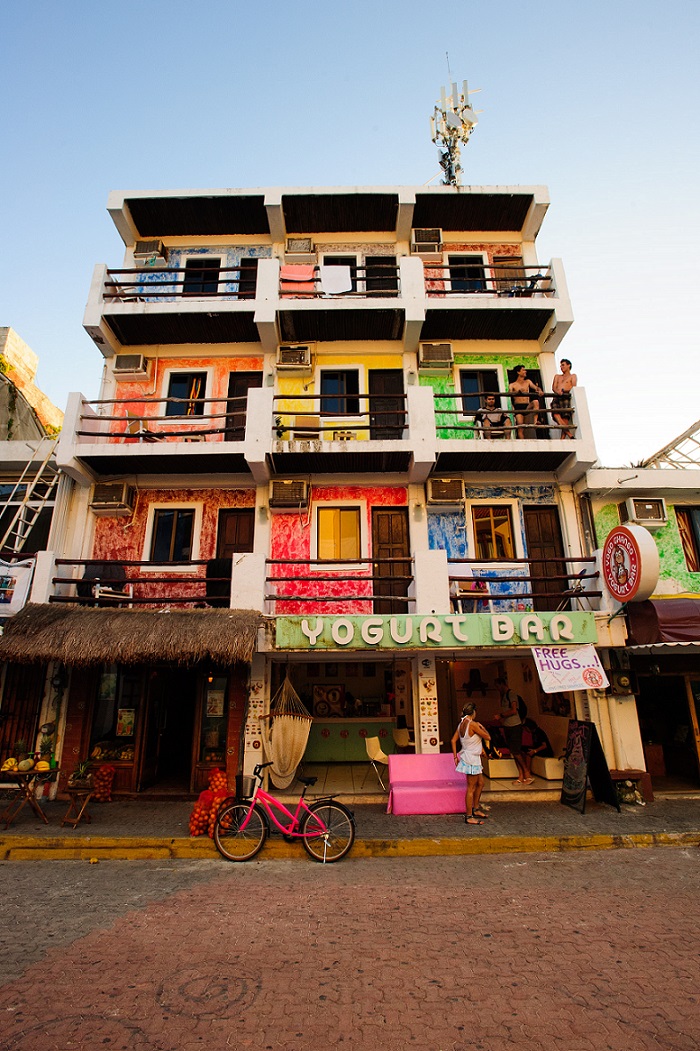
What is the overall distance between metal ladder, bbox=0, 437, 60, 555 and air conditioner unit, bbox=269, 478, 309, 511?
515 centimetres

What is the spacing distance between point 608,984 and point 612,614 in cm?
713

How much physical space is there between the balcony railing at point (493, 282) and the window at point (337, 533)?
5852 millimetres

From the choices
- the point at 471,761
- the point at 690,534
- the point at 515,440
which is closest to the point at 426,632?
the point at 471,761

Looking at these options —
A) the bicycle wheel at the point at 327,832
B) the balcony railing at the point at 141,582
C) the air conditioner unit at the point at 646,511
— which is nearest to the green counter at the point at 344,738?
the balcony railing at the point at 141,582

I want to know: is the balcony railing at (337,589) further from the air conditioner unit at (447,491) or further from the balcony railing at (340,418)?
the balcony railing at (340,418)

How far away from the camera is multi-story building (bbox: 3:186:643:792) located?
10.5m

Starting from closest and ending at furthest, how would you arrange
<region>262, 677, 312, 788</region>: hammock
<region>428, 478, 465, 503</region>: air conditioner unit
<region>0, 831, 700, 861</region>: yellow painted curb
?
<region>0, 831, 700, 861</region>: yellow painted curb
<region>262, 677, 312, 788</region>: hammock
<region>428, 478, 465, 503</region>: air conditioner unit

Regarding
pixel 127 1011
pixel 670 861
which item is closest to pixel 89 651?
pixel 127 1011

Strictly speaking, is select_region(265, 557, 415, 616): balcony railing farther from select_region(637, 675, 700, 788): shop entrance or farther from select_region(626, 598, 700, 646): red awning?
select_region(637, 675, 700, 788): shop entrance

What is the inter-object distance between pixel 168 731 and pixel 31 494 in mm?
6502

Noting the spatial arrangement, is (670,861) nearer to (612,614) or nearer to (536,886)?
(536,886)

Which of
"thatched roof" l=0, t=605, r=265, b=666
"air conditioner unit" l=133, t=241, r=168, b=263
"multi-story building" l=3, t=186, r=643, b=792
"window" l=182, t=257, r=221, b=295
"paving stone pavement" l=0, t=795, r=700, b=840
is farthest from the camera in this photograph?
"window" l=182, t=257, r=221, b=295

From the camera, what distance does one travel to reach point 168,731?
1271cm

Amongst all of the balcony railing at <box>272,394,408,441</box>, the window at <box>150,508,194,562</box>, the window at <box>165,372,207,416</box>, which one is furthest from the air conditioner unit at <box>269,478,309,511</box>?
the window at <box>165,372,207,416</box>
